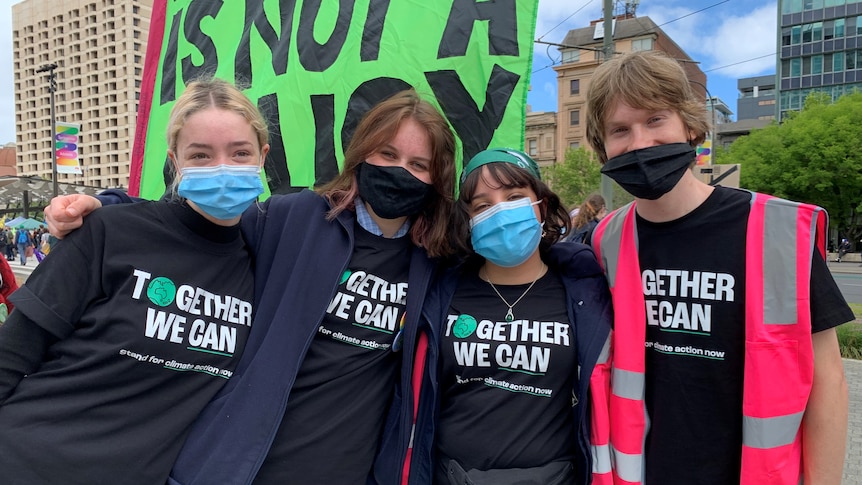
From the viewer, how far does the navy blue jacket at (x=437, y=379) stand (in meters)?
1.93

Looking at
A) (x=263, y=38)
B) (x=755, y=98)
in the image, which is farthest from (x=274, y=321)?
(x=755, y=98)

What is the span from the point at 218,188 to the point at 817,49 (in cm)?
7595

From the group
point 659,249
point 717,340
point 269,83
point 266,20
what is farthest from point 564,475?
point 266,20

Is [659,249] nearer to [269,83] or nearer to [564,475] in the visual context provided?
[564,475]

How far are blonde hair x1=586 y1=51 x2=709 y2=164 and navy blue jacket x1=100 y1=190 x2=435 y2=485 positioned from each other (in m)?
0.91

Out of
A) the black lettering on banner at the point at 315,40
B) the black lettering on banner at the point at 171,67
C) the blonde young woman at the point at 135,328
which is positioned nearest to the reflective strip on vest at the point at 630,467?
the blonde young woman at the point at 135,328

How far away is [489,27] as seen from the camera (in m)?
2.74

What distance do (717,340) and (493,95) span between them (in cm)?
156

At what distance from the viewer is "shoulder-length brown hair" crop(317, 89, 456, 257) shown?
2.13 m

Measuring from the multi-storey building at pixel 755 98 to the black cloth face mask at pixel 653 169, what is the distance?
364 feet

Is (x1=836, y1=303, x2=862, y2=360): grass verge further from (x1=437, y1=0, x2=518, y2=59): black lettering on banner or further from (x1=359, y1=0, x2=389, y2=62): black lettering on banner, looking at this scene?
(x1=359, y1=0, x2=389, y2=62): black lettering on banner

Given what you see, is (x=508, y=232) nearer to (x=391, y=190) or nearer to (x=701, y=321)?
(x=391, y=190)

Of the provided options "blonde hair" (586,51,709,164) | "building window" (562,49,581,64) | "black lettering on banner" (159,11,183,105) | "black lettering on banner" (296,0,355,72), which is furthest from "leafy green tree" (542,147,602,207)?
"blonde hair" (586,51,709,164)

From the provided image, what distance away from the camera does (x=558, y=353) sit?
195 cm
